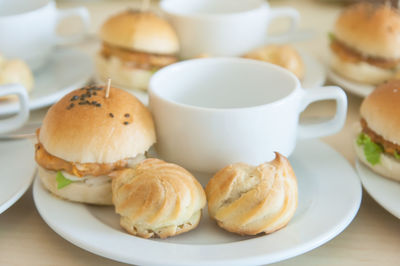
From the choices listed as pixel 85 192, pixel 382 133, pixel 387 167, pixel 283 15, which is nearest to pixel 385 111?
pixel 382 133

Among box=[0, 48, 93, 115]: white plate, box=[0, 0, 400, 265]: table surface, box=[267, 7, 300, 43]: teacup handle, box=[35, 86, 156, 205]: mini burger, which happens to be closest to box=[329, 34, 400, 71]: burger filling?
box=[267, 7, 300, 43]: teacup handle

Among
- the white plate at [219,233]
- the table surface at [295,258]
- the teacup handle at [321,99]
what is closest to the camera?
the white plate at [219,233]

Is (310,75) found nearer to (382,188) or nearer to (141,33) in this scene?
(141,33)

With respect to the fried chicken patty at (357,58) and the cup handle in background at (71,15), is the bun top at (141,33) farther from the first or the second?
the fried chicken patty at (357,58)

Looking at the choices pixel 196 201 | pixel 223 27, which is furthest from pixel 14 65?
pixel 196 201

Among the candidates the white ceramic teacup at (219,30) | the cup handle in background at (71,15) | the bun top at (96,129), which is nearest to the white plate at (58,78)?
the cup handle in background at (71,15)

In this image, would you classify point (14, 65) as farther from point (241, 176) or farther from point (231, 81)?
point (241, 176)
